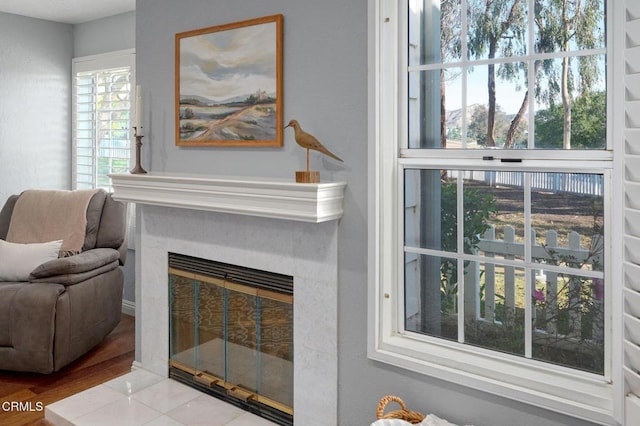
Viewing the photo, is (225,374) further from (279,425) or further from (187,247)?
(187,247)

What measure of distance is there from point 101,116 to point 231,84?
2.42m

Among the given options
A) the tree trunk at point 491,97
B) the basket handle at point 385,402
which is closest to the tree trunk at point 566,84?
the tree trunk at point 491,97

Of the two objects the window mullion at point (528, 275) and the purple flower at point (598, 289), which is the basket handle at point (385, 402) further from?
the purple flower at point (598, 289)

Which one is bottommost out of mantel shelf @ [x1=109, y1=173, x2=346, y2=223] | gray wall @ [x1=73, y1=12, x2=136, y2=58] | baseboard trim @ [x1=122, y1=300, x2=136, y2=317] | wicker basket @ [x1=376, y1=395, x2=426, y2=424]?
baseboard trim @ [x1=122, y1=300, x2=136, y2=317]

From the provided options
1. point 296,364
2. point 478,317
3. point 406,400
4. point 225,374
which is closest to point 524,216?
point 478,317

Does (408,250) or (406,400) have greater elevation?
(408,250)

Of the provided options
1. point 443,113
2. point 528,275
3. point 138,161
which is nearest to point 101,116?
point 138,161

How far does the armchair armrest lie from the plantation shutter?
9.61 ft

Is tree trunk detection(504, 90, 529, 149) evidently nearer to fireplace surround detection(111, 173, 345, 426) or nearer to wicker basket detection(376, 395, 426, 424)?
fireplace surround detection(111, 173, 345, 426)

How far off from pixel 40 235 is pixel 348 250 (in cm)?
257

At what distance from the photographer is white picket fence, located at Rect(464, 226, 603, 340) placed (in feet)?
5.78

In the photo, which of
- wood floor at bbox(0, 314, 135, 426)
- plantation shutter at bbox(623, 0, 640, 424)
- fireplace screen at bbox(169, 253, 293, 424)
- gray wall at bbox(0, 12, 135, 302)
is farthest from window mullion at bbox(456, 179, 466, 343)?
gray wall at bbox(0, 12, 135, 302)

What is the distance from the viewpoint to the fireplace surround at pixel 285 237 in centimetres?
217

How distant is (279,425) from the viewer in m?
2.47
